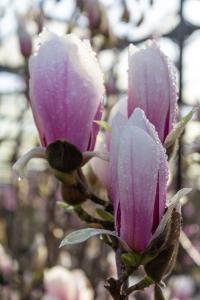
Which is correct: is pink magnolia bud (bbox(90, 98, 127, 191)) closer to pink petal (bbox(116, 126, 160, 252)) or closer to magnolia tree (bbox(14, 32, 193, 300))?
magnolia tree (bbox(14, 32, 193, 300))

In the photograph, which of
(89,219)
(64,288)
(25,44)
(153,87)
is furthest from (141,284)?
(25,44)

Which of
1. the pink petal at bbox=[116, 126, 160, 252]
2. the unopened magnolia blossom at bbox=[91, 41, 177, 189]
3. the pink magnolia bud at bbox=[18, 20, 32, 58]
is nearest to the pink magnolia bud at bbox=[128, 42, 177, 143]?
the unopened magnolia blossom at bbox=[91, 41, 177, 189]

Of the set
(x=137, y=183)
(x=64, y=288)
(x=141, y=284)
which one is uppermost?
(x=137, y=183)

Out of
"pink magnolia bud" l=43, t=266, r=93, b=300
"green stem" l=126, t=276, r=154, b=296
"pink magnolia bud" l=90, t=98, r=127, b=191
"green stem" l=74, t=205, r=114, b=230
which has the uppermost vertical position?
"pink magnolia bud" l=90, t=98, r=127, b=191

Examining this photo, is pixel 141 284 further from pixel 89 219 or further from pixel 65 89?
pixel 65 89

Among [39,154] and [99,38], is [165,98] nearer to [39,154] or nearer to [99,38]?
[39,154]

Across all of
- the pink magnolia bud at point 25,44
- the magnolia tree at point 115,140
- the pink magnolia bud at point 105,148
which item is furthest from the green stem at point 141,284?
the pink magnolia bud at point 25,44

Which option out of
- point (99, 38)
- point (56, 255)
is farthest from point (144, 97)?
point (56, 255)

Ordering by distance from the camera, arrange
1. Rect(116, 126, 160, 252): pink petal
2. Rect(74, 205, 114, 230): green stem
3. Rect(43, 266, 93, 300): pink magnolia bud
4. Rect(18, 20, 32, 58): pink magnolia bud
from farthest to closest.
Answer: Rect(18, 20, 32, 58): pink magnolia bud
Rect(43, 266, 93, 300): pink magnolia bud
Rect(74, 205, 114, 230): green stem
Rect(116, 126, 160, 252): pink petal
